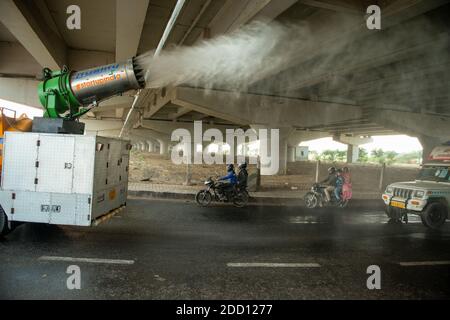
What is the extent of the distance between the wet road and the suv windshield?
5.15 ft

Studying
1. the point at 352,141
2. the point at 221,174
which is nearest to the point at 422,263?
the point at 221,174

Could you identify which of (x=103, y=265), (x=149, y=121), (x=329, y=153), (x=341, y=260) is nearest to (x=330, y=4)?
(x=341, y=260)

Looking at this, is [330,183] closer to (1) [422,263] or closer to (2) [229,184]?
(2) [229,184]

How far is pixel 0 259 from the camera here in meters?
5.12

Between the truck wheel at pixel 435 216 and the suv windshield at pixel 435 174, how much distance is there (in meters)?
0.96

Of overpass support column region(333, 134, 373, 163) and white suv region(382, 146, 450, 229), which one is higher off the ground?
overpass support column region(333, 134, 373, 163)

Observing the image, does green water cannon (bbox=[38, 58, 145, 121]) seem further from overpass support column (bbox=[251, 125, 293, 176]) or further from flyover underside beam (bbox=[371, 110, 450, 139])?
flyover underside beam (bbox=[371, 110, 450, 139])

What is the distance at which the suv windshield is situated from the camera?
9366mm

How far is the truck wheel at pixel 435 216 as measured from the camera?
8.87m

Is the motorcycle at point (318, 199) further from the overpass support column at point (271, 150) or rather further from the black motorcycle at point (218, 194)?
the overpass support column at point (271, 150)

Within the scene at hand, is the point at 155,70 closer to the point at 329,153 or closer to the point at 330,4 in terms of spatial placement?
the point at 330,4
